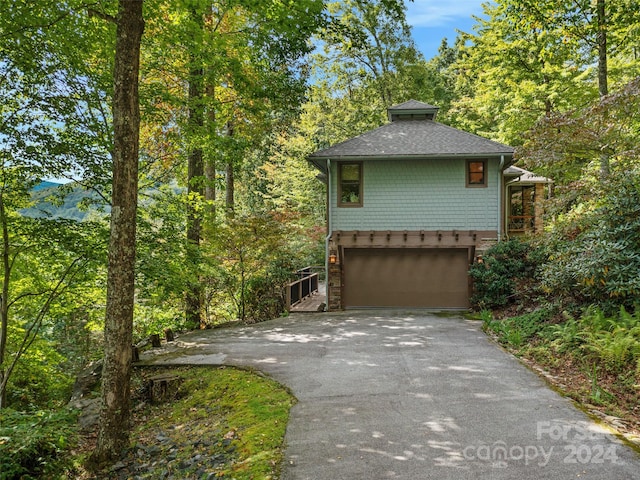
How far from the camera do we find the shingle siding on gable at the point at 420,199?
1320cm

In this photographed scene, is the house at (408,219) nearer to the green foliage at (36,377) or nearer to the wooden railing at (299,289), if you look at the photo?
the wooden railing at (299,289)

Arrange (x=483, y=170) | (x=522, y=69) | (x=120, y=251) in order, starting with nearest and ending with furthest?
1. (x=120, y=251)
2. (x=483, y=170)
3. (x=522, y=69)

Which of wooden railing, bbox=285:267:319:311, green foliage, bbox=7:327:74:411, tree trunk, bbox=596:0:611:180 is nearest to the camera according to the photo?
green foliage, bbox=7:327:74:411

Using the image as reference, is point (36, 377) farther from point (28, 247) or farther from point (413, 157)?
point (413, 157)

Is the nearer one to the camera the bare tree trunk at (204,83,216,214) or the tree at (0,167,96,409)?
the tree at (0,167,96,409)

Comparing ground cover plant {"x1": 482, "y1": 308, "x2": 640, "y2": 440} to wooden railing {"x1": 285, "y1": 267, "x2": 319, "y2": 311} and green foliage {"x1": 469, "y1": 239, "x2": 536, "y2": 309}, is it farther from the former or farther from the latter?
wooden railing {"x1": 285, "y1": 267, "x2": 319, "y2": 311}

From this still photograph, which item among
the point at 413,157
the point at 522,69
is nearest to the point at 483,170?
the point at 413,157

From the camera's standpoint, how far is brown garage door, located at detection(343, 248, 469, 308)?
13.3 meters

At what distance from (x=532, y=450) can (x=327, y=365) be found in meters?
3.90

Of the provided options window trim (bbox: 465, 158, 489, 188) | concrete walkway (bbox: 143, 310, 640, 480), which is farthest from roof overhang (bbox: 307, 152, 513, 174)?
concrete walkway (bbox: 143, 310, 640, 480)

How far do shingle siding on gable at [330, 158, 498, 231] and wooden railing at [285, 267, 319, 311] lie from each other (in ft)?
8.72

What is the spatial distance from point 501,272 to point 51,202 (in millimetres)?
11525

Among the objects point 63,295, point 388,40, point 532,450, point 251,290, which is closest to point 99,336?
point 251,290

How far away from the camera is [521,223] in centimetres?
1739
